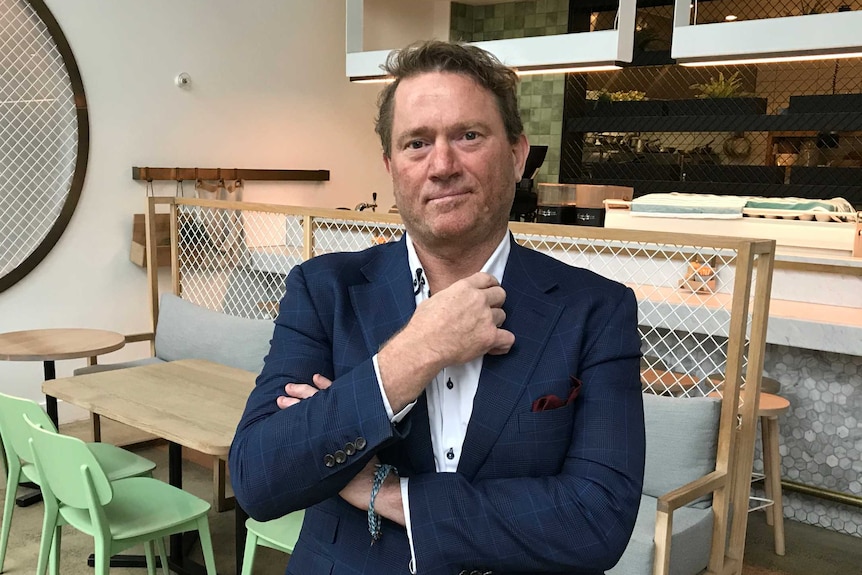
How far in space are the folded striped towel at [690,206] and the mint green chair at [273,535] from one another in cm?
238

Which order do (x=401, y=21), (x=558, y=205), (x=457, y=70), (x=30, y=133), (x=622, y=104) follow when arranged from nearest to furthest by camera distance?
(x=457, y=70), (x=30, y=133), (x=558, y=205), (x=622, y=104), (x=401, y=21)

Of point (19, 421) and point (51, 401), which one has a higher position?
point (19, 421)

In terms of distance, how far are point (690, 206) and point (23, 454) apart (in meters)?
2.97

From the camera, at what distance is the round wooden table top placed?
11.5ft

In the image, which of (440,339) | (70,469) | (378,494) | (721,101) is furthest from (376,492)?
(721,101)

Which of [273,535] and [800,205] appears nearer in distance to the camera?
[273,535]

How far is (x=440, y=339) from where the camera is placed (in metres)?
1.02

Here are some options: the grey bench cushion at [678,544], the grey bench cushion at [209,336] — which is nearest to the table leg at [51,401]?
the grey bench cushion at [209,336]

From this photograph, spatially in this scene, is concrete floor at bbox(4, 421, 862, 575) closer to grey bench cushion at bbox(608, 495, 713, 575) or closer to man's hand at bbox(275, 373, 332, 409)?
grey bench cushion at bbox(608, 495, 713, 575)

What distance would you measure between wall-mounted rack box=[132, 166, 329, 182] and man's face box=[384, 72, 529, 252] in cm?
416

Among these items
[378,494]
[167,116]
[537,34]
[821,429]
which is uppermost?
[537,34]

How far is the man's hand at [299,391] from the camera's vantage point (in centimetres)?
112

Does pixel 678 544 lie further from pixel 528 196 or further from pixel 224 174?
pixel 224 174

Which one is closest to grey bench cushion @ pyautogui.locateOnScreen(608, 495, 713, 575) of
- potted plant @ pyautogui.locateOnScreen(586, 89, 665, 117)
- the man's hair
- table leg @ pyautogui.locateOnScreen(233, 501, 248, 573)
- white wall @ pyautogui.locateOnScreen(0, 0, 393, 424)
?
table leg @ pyautogui.locateOnScreen(233, 501, 248, 573)
